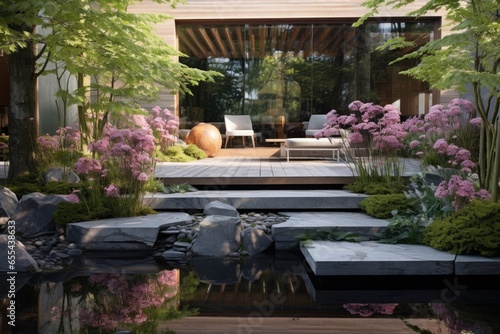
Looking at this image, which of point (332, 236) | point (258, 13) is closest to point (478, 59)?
point (332, 236)

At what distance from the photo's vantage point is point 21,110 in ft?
23.0

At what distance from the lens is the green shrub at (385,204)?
18.9 feet

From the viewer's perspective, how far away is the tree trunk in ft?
23.0

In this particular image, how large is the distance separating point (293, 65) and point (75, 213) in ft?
29.3

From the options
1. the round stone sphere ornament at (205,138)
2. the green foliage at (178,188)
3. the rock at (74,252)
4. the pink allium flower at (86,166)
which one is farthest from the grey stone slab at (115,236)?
the round stone sphere ornament at (205,138)

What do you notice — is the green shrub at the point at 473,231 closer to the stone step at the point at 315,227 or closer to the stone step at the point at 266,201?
the stone step at the point at 315,227

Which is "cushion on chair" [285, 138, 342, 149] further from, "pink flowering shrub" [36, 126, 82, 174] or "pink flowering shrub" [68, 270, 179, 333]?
"pink flowering shrub" [68, 270, 179, 333]

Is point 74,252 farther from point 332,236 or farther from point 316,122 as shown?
point 316,122

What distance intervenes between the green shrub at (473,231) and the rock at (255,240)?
1.51 meters

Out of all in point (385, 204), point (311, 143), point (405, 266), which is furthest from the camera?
point (311, 143)

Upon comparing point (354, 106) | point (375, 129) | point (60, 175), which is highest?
point (354, 106)

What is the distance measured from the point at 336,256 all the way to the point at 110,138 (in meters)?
2.83

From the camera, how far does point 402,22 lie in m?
13.4

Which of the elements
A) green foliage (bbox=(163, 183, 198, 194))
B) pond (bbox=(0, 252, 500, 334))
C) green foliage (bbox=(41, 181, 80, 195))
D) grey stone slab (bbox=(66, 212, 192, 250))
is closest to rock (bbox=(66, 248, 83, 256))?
grey stone slab (bbox=(66, 212, 192, 250))
